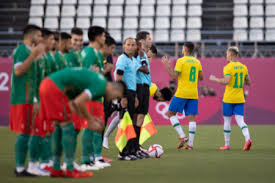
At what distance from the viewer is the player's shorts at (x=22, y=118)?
520 centimetres

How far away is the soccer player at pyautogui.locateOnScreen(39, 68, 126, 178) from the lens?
4.46m

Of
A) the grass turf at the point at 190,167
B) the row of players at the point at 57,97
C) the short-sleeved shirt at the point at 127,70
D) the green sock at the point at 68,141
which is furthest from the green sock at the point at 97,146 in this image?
the green sock at the point at 68,141

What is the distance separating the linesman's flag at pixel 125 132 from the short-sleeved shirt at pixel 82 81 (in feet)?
8.06

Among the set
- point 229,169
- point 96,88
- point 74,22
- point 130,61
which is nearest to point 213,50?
point 74,22

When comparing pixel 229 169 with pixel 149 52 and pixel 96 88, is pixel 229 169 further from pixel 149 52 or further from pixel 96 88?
pixel 149 52

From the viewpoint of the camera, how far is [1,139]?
1074 cm

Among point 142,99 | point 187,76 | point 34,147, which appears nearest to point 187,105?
point 187,76

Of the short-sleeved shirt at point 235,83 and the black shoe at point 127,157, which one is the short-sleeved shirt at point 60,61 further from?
the short-sleeved shirt at point 235,83

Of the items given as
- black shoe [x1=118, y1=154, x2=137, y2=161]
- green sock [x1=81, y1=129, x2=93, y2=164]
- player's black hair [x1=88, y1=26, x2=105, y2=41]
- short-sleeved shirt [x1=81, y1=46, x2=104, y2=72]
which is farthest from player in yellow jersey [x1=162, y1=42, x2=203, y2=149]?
green sock [x1=81, y1=129, x2=93, y2=164]

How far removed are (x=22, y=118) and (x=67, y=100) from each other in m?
0.64

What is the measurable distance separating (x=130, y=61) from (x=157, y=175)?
2.29m

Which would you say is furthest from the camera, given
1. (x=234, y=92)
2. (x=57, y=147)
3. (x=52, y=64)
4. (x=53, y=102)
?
(x=234, y=92)

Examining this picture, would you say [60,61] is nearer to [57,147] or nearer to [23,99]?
[23,99]

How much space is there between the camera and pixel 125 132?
23.6 feet
